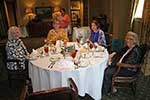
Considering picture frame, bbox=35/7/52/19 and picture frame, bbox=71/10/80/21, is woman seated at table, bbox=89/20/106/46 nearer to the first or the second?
picture frame, bbox=35/7/52/19

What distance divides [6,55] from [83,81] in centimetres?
163

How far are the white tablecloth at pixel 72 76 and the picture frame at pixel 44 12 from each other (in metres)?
8.23

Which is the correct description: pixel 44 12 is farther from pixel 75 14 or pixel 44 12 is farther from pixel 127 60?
pixel 127 60

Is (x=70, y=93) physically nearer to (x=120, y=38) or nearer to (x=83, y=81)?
(x=83, y=81)

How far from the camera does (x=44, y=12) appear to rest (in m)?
10.8

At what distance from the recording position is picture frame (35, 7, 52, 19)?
10.7 meters

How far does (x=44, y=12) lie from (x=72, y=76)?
8.85m

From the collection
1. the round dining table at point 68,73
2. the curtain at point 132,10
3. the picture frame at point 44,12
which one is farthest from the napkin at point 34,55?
the picture frame at point 44,12

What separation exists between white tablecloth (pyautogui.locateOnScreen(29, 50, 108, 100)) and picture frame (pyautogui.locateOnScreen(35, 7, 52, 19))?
823 cm

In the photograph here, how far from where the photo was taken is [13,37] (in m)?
3.39

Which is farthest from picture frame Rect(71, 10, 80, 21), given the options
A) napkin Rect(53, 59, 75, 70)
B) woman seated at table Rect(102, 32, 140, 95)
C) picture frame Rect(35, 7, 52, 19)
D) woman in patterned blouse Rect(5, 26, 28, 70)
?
napkin Rect(53, 59, 75, 70)

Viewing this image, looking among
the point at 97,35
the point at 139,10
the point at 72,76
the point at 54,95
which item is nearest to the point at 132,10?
the point at 139,10

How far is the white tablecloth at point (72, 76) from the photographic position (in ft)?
8.04

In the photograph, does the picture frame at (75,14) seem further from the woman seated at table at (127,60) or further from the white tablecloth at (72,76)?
the white tablecloth at (72,76)
